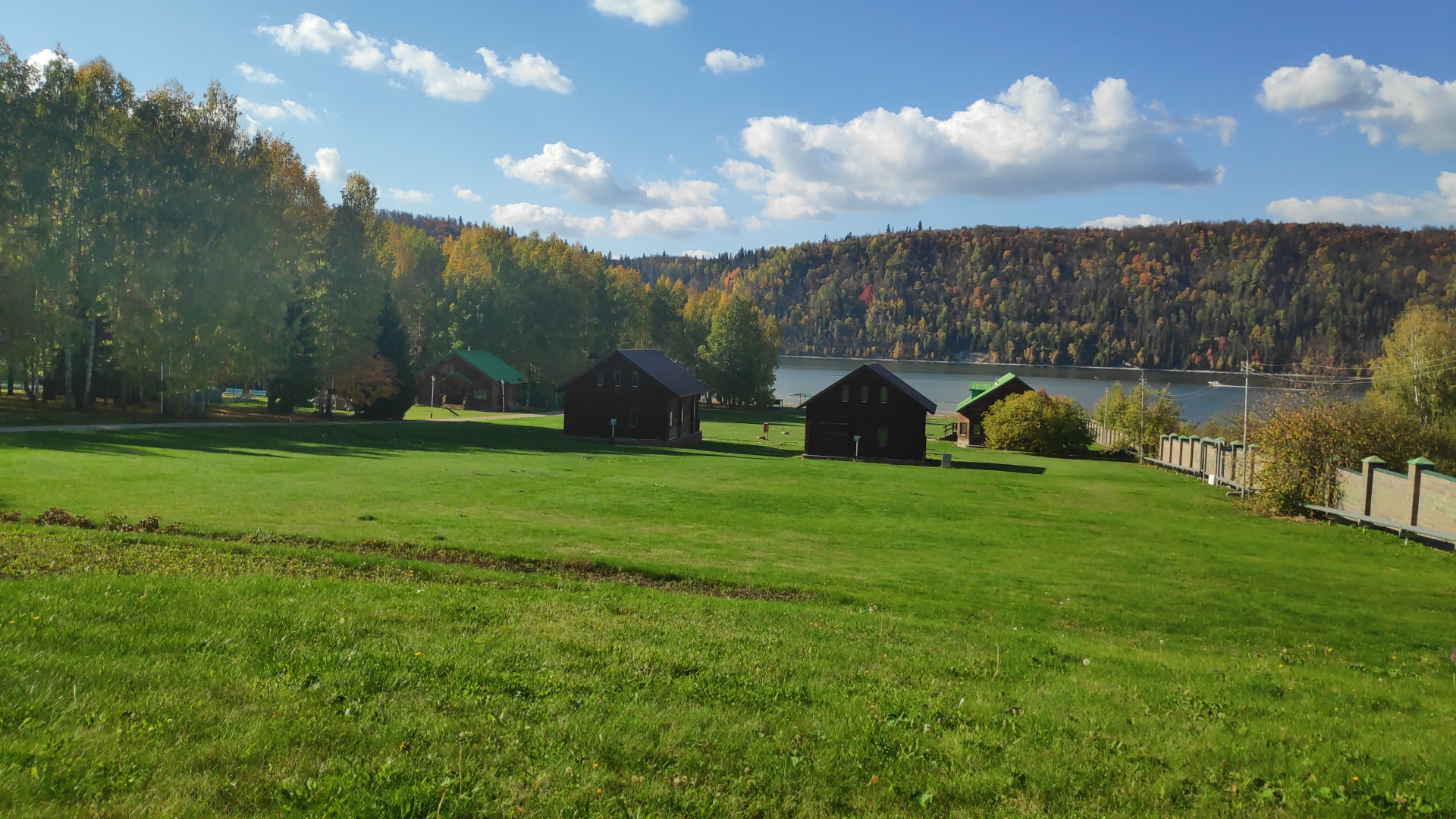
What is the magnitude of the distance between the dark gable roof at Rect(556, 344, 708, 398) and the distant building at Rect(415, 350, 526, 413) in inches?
932

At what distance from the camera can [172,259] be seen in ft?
149

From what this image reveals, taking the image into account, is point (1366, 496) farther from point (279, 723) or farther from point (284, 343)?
point (284, 343)

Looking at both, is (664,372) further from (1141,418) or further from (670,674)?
(670,674)

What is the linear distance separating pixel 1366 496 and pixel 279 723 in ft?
119

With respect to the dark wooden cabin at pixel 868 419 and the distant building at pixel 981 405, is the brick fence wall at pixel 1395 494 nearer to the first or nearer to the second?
→ the dark wooden cabin at pixel 868 419

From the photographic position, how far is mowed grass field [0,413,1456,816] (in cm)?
550

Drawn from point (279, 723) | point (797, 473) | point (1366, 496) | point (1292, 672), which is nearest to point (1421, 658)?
point (1292, 672)

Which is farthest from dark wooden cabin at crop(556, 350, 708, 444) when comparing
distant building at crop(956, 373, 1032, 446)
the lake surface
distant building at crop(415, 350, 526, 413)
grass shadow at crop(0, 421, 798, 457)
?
the lake surface

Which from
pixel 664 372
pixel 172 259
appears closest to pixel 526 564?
pixel 172 259

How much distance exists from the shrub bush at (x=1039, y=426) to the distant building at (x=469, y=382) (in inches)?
1897

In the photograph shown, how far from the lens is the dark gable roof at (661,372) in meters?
60.8

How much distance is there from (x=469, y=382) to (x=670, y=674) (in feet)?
271

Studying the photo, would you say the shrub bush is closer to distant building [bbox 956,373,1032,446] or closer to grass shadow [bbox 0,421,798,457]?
distant building [bbox 956,373,1032,446]

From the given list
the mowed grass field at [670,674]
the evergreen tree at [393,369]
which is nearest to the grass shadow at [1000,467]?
the mowed grass field at [670,674]
